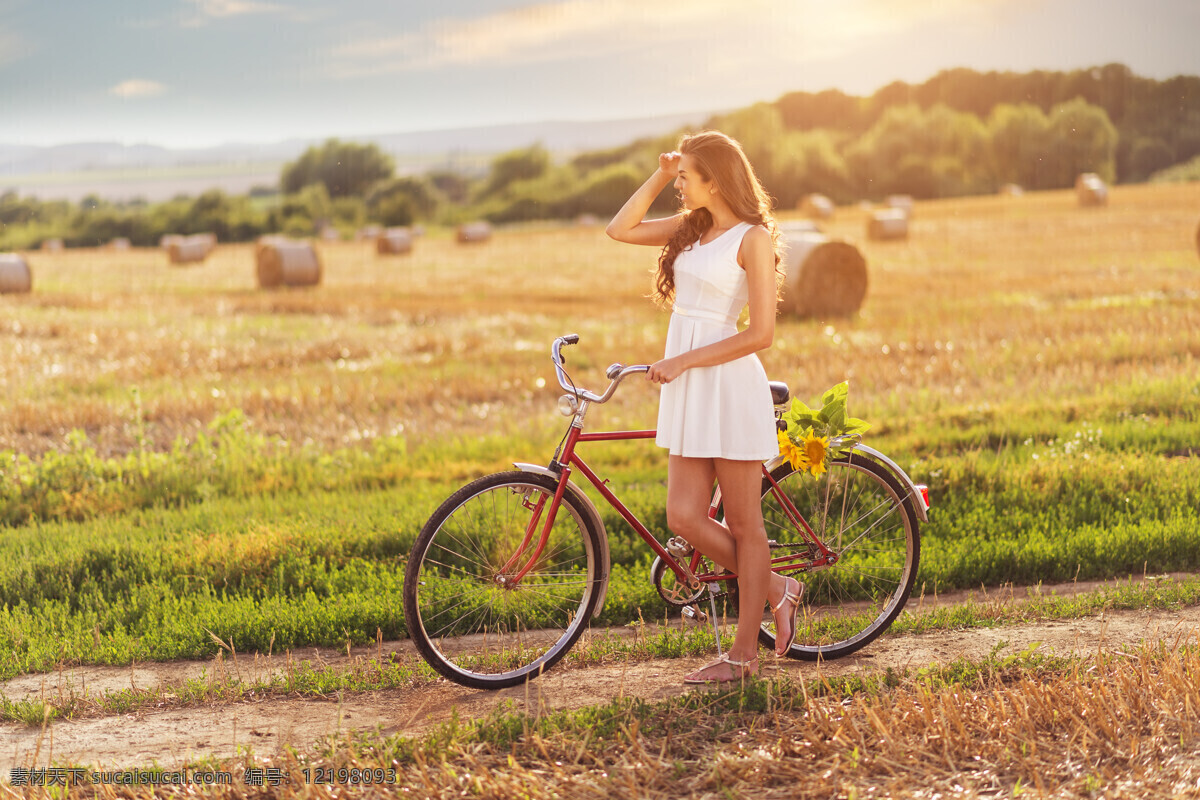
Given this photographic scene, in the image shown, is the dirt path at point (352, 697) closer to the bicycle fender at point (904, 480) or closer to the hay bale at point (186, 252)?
the bicycle fender at point (904, 480)

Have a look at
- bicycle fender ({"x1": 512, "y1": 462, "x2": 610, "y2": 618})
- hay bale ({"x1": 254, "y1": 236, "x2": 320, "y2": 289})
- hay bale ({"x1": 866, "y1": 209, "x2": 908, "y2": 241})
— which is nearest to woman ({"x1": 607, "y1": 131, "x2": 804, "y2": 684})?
bicycle fender ({"x1": 512, "y1": 462, "x2": 610, "y2": 618})

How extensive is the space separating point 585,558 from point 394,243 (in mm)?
32429

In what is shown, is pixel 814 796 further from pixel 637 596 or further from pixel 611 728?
pixel 637 596

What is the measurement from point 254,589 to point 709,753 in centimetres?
341

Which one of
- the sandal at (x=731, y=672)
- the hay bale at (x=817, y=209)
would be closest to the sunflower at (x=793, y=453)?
the sandal at (x=731, y=672)

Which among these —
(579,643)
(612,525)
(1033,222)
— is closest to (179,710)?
(579,643)

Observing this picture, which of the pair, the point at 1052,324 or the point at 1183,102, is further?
the point at 1183,102

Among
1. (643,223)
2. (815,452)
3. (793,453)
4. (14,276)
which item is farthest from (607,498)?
(14,276)

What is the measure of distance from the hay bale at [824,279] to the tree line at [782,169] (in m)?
22.1

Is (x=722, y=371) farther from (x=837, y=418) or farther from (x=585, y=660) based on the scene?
(x=585, y=660)

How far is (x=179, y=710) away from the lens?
4.76 metres

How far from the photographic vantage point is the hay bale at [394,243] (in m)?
36.3

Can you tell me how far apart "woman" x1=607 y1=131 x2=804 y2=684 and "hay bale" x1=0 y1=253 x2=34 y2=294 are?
2464 cm

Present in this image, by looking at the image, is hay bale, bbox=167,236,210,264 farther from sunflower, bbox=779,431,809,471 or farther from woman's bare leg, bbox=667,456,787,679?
woman's bare leg, bbox=667,456,787,679
